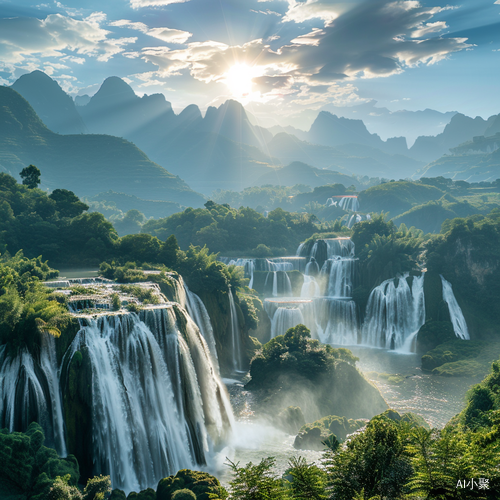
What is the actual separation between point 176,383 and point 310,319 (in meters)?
28.9

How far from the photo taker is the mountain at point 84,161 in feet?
461

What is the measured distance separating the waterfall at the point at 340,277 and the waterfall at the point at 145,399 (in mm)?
34924

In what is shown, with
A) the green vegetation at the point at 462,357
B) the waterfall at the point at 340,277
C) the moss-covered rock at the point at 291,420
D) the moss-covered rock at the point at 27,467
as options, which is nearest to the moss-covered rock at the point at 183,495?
the moss-covered rock at the point at 27,467

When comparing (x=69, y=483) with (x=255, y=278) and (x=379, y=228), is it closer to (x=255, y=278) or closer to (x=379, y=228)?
(x=255, y=278)

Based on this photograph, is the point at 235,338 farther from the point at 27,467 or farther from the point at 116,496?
the point at 27,467

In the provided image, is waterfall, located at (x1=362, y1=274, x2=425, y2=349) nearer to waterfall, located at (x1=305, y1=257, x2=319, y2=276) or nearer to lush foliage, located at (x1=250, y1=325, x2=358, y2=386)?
waterfall, located at (x1=305, y1=257, x2=319, y2=276)

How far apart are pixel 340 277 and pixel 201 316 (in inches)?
1079

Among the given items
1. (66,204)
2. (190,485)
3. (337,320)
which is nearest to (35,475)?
(190,485)

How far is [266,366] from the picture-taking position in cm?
3284

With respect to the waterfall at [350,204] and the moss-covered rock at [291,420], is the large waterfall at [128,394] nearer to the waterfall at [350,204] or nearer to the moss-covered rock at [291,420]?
the moss-covered rock at [291,420]

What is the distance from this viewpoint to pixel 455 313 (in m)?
48.8

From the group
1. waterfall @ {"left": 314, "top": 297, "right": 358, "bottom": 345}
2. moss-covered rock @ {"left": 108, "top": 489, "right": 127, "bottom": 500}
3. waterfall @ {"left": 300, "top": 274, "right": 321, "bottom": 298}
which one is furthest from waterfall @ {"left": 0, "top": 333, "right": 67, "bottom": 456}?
waterfall @ {"left": 300, "top": 274, "right": 321, "bottom": 298}

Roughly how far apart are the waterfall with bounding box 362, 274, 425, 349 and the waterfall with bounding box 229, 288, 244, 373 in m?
18.4

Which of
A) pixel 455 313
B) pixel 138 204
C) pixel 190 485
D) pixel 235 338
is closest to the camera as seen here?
pixel 190 485
